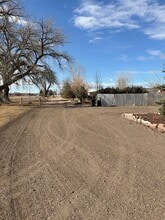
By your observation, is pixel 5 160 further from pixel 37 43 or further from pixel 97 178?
pixel 37 43

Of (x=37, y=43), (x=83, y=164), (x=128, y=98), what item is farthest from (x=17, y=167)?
(x=128, y=98)

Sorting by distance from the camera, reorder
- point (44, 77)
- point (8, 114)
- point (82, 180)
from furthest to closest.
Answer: point (44, 77)
point (8, 114)
point (82, 180)

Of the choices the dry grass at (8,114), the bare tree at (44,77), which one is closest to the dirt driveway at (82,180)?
the dry grass at (8,114)

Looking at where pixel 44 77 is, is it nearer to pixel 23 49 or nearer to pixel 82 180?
pixel 23 49

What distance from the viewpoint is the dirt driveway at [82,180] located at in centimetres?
459

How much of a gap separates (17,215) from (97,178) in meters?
2.11

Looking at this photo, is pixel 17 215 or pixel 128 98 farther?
pixel 128 98

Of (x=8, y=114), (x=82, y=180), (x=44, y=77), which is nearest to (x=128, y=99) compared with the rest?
(x=44, y=77)

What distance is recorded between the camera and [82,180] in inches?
239

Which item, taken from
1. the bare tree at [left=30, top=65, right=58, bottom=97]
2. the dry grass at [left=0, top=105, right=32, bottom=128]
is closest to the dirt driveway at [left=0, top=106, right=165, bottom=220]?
the dry grass at [left=0, top=105, right=32, bottom=128]

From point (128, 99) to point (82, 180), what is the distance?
136ft

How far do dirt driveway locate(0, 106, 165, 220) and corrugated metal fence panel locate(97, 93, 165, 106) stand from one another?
36.0 metres

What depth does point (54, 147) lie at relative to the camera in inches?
376

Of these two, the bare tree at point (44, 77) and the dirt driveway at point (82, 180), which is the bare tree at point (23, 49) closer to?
the bare tree at point (44, 77)
